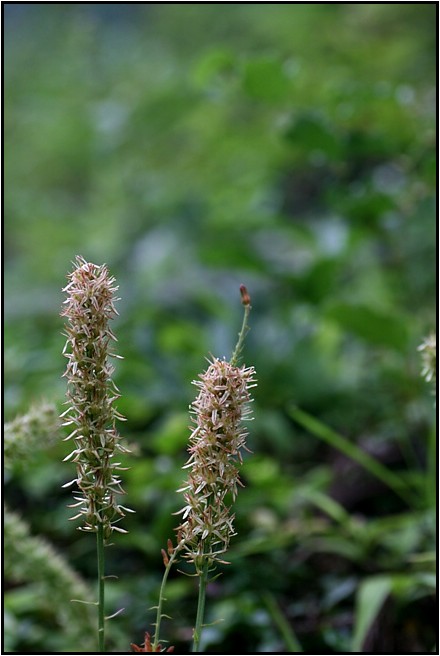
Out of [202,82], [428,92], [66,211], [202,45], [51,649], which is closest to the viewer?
[51,649]

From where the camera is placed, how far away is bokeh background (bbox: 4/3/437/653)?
131cm

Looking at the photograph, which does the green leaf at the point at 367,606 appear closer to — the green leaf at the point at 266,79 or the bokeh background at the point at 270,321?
the bokeh background at the point at 270,321

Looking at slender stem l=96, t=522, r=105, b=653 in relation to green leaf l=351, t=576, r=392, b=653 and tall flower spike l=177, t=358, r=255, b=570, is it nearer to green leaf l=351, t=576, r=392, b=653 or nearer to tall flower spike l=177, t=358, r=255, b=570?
tall flower spike l=177, t=358, r=255, b=570

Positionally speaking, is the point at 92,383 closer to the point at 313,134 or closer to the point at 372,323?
the point at 372,323

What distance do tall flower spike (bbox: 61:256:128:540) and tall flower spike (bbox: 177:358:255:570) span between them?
64 millimetres

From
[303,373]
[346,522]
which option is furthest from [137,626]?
[303,373]

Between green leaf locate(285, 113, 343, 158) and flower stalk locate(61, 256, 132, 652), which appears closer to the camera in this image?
Result: flower stalk locate(61, 256, 132, 652)

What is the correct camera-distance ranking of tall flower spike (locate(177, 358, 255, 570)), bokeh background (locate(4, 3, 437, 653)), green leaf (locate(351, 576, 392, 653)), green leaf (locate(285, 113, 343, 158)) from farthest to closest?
1. green leaf (locate(285, 113, 343, 158))
2. bokeh background (locate(4, 3, 437, 653))
3. green leaf (locate(351, 576, 392, 653))
4. tall flower spike (locate(177, 358, 255, 570))

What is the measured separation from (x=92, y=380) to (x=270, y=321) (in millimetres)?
1699

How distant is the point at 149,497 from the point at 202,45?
3820 millimetres

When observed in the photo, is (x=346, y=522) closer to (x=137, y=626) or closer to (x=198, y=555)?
(x=137, y=626)

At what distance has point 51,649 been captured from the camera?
1228 mm

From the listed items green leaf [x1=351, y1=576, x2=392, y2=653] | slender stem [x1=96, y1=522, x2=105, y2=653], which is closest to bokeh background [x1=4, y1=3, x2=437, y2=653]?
green leaf [x1=351, y1=576, x2=392, y2=653]

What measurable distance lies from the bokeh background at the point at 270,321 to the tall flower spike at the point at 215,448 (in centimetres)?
35
